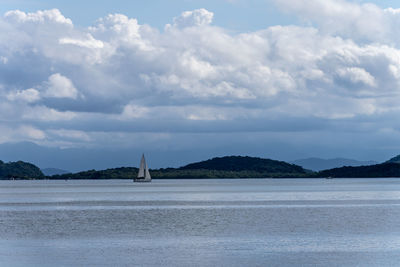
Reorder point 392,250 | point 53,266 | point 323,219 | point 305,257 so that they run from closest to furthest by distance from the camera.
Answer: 1. point 53,266
2. point 305,257
3. point 392,250
4. point 323,219

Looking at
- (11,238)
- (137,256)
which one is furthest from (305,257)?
(11,238)

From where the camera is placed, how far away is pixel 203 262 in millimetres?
44188

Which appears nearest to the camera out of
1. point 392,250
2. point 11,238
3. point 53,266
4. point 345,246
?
point 53,266

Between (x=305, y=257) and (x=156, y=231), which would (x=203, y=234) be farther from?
(x=305, y=257)

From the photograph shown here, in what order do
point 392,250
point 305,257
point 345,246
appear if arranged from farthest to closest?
point 345,246
point 392,250
point 305,257

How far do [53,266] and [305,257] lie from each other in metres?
17.5

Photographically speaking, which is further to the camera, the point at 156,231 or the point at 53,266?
the point at 156,231

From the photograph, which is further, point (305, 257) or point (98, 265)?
point (305, 257)

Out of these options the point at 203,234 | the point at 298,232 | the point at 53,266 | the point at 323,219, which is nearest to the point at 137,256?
the point at 53,266

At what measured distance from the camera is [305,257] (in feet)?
152

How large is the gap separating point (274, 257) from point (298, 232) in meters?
18.9

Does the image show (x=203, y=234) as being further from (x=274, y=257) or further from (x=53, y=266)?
(x=53, y=266)

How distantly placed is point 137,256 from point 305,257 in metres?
12.1

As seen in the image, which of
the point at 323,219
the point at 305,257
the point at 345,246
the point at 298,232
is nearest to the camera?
the point at 305,257
